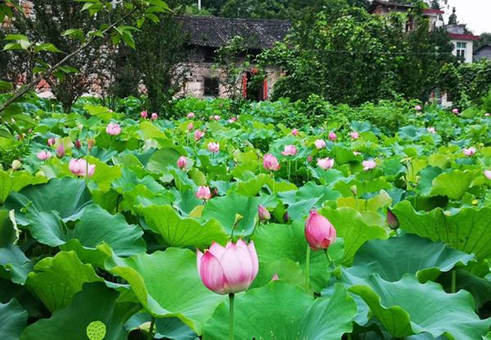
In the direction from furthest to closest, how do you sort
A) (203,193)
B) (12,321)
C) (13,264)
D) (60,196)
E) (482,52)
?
(482,52)
(203,193)
(60,196)
(13,264)
(12,321)

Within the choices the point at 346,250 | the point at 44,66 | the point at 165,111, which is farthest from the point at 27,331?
the point at 165,111

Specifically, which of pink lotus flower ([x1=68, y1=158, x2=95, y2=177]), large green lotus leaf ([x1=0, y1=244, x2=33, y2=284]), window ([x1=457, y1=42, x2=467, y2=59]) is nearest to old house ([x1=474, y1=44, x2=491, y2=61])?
window ([x1=457, y1=42, x2=467, y2=59])

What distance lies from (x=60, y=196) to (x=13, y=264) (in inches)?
14.4

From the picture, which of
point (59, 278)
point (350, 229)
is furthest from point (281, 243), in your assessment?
point (59, 278)

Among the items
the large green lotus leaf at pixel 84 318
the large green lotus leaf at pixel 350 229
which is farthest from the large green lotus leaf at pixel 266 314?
the large green lotus leaf at pixel 350 229

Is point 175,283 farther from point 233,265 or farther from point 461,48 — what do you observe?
point 461,48

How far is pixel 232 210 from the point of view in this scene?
1.31m

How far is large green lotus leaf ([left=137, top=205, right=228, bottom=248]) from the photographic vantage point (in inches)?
39.9

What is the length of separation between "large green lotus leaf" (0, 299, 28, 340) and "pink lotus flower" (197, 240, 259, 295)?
271mm

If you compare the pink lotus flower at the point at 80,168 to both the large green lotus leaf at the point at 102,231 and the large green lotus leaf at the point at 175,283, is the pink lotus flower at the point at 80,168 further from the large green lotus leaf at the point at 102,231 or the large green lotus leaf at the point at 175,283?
the large green lotus leaf at the point at 175,283

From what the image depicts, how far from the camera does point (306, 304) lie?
0.74 meters

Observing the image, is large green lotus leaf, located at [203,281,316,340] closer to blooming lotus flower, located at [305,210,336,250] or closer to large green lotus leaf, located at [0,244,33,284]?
blooming lotus flower, located at [305,210,336,250]

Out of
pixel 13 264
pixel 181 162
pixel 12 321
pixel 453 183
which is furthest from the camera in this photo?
pixel 181 162

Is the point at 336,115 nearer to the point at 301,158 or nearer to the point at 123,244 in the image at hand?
the point at 301,158
